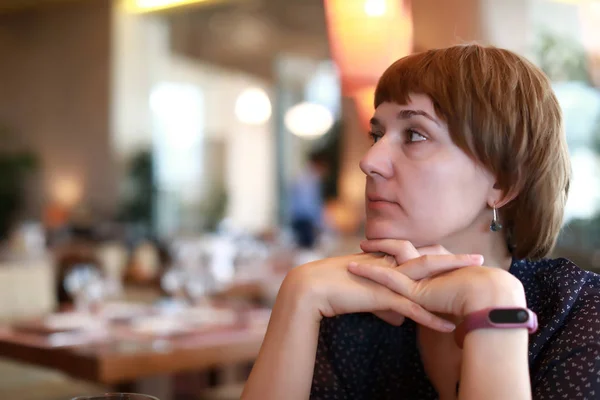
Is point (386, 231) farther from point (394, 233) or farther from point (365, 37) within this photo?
point (365, 37)

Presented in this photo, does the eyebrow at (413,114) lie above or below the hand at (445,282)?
above

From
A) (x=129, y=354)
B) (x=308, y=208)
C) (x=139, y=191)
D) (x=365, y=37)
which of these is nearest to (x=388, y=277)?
(x=129, y=354)

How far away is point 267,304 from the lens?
4602 millimetres

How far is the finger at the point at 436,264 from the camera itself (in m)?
1.10

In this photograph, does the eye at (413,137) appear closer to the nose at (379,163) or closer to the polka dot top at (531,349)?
the nose at (379,163)

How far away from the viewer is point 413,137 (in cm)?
119

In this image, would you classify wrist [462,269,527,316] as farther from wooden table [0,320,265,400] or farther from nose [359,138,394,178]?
wooden table [0,320,265,400]

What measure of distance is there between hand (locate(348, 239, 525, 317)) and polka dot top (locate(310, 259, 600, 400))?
0.13 meters

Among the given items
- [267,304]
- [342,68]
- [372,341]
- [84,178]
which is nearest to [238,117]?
[84,178]

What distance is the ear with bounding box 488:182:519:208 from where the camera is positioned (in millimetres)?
1194

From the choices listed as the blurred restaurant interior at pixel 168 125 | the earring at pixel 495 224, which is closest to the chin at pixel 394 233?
the earring at pixel 495 224

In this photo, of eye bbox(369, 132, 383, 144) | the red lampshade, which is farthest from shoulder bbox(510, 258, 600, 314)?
the red lampshade

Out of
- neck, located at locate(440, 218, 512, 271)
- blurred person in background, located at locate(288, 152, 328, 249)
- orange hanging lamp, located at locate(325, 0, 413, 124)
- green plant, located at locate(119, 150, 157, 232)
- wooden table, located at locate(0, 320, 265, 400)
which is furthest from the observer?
green plant, located at locate(119, 150, 157, 232)

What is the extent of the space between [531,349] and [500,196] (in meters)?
0.24
